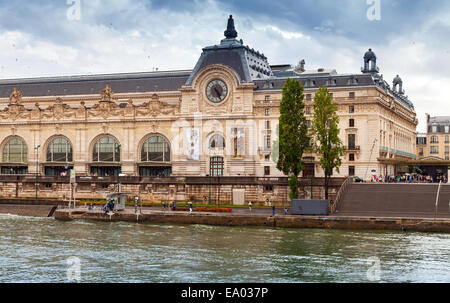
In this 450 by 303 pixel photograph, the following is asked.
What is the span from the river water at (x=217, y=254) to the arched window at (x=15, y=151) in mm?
50786

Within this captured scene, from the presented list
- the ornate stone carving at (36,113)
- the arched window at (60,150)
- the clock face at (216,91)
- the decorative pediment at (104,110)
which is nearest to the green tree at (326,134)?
the clock face at (216,91)

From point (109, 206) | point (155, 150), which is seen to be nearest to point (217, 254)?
point (109, 206)

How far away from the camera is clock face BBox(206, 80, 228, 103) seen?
107 m

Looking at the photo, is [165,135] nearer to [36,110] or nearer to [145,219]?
[36,110]

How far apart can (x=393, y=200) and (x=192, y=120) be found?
4171cm

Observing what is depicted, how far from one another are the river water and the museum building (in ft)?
114

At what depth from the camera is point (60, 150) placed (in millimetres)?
117438

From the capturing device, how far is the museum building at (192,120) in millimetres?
100125

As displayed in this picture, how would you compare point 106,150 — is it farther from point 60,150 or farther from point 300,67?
point 300,67

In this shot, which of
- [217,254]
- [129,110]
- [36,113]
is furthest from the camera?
[36,113]

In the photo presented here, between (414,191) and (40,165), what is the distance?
68.3 meters

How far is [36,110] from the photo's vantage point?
118438 millimetres

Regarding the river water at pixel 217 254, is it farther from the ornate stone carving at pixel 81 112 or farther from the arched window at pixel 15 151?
the arched window at pixel 15 151
